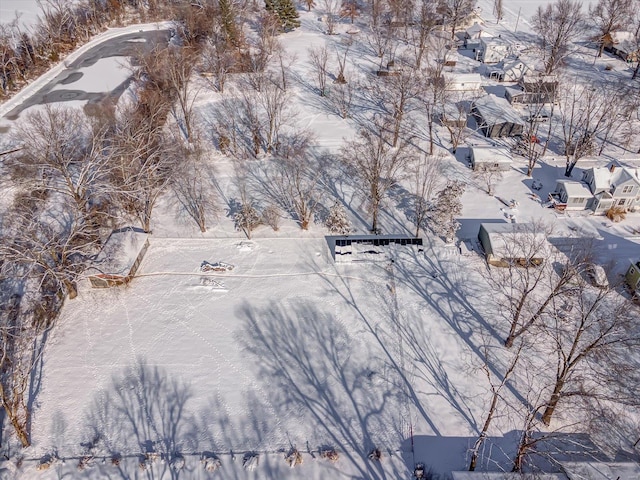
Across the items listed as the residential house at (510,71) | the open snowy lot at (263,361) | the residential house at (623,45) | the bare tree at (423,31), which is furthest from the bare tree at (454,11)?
the open snowy lot at (263,361)

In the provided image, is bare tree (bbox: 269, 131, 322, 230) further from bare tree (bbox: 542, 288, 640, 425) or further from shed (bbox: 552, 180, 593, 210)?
shed (bbox: 552, 180, 593, 210)

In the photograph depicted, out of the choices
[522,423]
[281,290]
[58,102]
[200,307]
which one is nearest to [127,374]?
[200,307]

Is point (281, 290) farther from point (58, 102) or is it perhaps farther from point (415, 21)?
point (415, 21)

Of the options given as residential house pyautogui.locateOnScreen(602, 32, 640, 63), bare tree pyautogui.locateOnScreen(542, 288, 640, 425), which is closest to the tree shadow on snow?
bare tree pyautogui.locateOnScreen(542, 288, 640, 425)

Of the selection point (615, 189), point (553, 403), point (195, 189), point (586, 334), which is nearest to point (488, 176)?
point (615, 189)

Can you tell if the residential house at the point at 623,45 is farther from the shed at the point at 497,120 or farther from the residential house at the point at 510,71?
the shed at the point at 497,120

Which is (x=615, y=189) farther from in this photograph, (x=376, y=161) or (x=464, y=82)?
(x=464, y=82)
